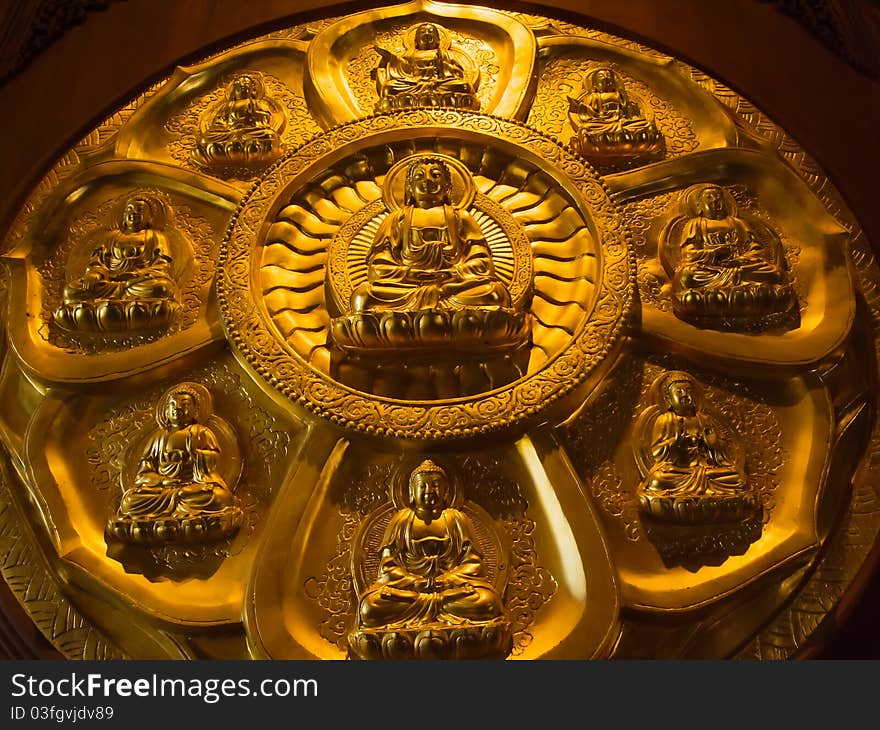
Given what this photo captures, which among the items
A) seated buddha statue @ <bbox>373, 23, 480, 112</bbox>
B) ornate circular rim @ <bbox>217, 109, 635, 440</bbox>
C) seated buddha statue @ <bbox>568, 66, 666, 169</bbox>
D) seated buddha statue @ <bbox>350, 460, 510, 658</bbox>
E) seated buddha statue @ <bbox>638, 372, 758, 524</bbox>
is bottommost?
seated buddha statue @ <bbox>350, 460, 510, 658</bbox>

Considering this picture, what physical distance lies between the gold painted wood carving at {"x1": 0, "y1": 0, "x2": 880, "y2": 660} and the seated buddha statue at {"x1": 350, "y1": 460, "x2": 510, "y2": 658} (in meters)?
0.01

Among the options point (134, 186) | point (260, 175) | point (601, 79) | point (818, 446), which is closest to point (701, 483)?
point (818, 446)

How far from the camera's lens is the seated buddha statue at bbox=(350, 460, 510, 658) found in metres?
3.38

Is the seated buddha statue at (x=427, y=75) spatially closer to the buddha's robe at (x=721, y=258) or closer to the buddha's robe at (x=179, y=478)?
the buddha's robe at (x=721, y=258)

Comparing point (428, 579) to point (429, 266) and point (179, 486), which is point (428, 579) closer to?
point (179, 486)

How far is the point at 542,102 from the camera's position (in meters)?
5.18

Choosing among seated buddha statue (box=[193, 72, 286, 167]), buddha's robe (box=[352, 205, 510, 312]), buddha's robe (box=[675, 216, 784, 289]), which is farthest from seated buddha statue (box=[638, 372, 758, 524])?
seated buddha statue (box=[193, 72, 286, 167])

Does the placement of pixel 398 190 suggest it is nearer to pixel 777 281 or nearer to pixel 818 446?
pixel 777 281

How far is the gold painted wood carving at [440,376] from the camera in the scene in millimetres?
3646

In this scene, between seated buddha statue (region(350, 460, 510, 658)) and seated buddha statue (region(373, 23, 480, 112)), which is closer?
seated buddha statue (region(350, 460, 510, 658))

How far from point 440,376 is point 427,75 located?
2.06 m

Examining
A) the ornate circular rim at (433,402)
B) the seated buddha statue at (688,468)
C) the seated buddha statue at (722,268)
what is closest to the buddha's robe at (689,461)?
the seated buddha statue at (688,468)

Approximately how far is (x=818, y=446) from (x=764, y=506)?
401mm

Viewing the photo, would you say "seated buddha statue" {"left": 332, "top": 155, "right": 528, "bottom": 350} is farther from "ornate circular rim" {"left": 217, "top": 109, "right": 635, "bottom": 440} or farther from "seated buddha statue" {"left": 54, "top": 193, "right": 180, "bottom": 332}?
"seated buddha statue" {"left": 54, "top": 193, "right": 180, "bottom": 332}
